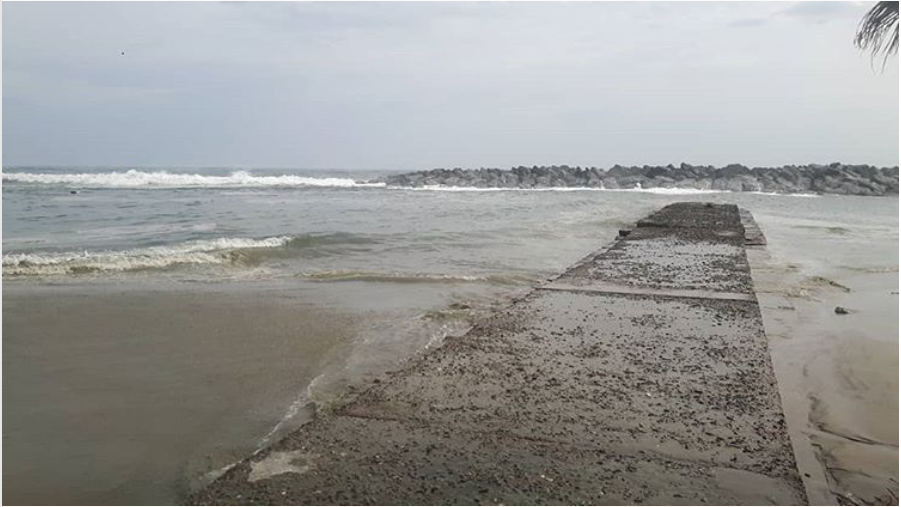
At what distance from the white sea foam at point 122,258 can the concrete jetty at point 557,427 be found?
6315 mm

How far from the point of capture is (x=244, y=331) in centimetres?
602

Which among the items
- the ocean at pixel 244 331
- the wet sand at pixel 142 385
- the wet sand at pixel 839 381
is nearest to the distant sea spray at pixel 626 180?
the ocean at pixel 244 331

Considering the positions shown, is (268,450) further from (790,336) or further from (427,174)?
(427,174)

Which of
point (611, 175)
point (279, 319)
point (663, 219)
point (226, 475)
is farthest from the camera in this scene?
point (611, 175)

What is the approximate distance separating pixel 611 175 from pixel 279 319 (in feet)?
152

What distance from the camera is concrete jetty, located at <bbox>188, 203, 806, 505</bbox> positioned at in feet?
9.14

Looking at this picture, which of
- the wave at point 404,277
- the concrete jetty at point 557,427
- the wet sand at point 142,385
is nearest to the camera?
the concrete jetty at point 557,427

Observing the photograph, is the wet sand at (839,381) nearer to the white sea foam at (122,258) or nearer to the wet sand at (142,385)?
the wet sand at (142,385)

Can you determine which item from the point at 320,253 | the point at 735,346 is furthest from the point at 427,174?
the point at 735,346

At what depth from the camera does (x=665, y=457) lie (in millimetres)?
3137

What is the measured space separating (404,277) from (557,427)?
5959mm

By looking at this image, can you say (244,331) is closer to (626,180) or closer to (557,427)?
(557,427)

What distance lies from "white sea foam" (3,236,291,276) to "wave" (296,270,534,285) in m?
2.07

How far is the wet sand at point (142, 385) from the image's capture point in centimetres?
316
